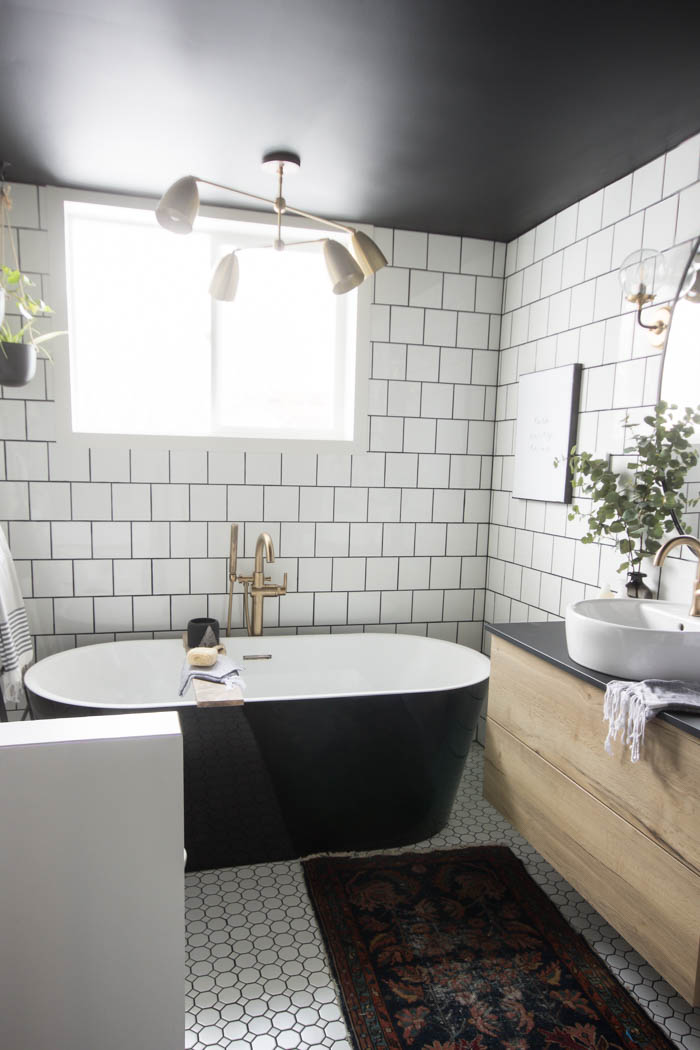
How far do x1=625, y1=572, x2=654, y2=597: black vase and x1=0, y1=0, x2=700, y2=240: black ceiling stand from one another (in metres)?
1.45

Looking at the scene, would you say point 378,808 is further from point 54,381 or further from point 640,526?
point 54,381

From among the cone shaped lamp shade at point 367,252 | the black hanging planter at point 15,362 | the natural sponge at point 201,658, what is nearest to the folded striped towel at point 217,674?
the natural sponge at point 201,658

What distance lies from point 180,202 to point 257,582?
164cm

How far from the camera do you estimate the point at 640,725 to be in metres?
1.61

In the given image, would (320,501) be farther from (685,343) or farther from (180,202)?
(685,343)

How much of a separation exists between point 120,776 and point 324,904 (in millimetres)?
1396

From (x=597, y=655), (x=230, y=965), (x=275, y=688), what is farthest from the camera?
(x=275, y=688)

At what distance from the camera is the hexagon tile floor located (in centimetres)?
178

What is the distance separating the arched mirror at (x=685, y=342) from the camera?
2203 mm

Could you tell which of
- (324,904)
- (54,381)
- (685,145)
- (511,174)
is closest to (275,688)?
(324,904)

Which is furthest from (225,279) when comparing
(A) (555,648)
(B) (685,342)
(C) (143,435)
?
(A) (555,648)

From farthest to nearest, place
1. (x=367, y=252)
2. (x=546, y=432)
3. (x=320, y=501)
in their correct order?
(x=320, y=501) < (x=546, y=432) < (x=367, y=252)

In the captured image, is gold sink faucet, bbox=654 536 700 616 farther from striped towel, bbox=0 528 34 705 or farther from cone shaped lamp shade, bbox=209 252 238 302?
striped towel, bbox=0 528 34 705

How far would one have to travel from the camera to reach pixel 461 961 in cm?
203
